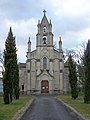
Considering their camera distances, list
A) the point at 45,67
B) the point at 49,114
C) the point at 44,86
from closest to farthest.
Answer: the point at 49,114 < the point at 44,86 < the point at 45,67

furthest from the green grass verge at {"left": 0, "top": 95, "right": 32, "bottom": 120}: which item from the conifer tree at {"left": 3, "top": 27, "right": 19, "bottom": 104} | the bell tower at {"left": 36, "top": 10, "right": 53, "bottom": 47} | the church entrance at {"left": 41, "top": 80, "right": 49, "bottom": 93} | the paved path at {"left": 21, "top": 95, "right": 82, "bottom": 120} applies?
the bell tower at {"left": 36, "top": 10, "right": 53, "bottom": 47}

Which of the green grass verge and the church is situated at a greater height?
the church

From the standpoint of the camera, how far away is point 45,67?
81.1 metres

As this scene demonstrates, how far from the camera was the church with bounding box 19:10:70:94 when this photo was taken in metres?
80.2

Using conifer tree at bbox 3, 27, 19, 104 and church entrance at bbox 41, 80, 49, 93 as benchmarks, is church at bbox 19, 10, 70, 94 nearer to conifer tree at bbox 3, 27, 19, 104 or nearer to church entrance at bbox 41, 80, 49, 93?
church entrance at bbox 41, 80, 49, 93

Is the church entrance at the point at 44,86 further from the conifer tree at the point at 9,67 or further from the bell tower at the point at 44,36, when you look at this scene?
the conifer tree at the point at 9,67

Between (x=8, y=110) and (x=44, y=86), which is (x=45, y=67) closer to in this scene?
(x=44, y=86)

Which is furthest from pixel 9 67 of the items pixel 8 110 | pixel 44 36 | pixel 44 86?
pixel 44 36

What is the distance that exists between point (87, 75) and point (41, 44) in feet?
151

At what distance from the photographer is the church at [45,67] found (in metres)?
80.2

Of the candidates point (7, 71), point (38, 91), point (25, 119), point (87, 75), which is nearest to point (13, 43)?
point (7, 71)

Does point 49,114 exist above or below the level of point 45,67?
below

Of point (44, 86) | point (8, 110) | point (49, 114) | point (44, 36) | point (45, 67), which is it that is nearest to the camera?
point (49, 114)

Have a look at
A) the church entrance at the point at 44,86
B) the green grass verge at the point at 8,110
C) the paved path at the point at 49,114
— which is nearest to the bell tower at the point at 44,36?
the church entrance at the point at 44,86
